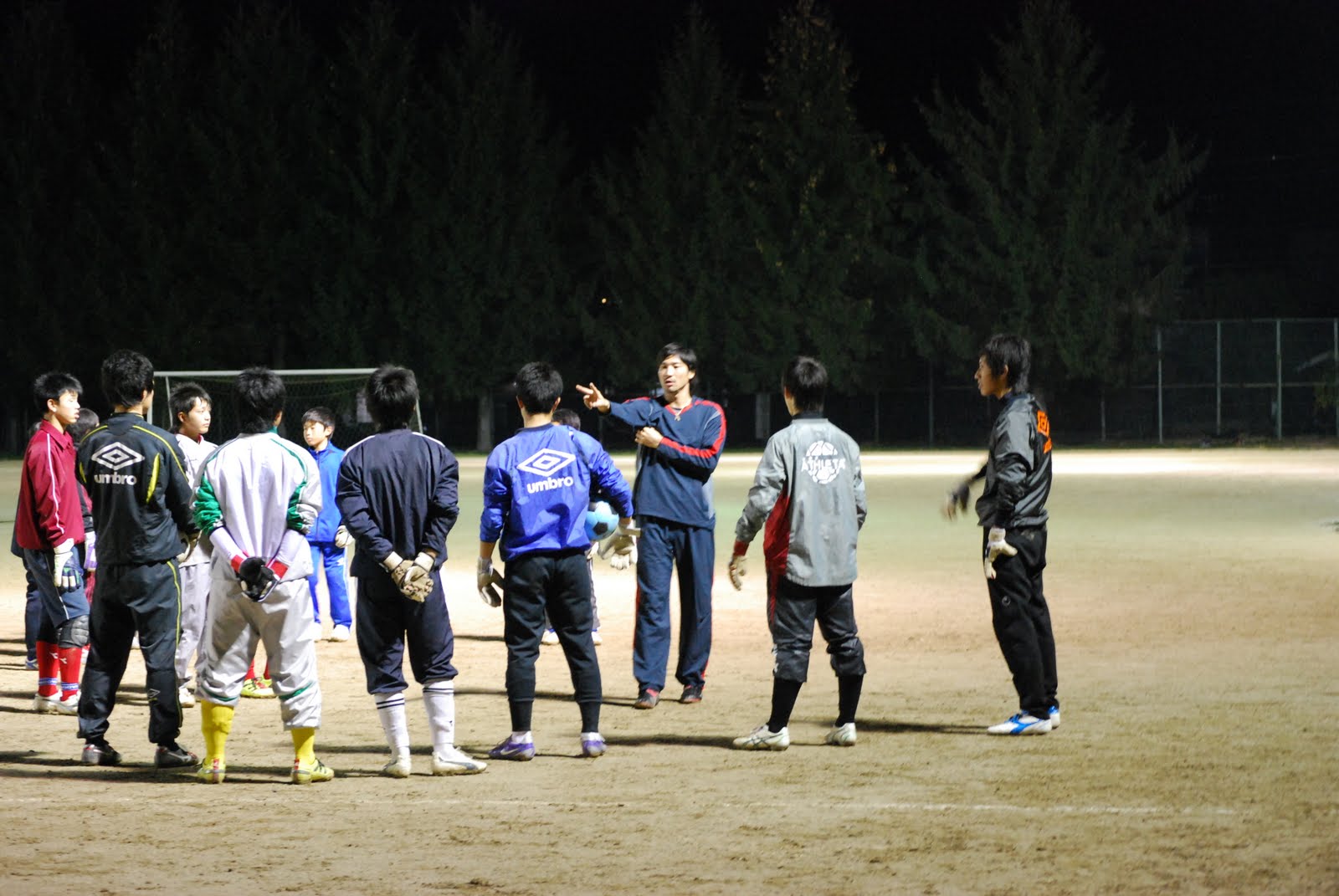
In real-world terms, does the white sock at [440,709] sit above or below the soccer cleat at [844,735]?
above

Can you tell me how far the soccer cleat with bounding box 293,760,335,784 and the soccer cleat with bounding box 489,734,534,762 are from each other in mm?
805

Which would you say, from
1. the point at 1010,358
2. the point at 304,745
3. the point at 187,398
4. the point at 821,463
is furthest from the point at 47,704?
the point at 1010,358

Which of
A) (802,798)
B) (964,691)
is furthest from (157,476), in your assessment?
(964,691)

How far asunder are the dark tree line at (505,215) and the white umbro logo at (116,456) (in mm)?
42558

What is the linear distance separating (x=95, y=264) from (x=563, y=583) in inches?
1770

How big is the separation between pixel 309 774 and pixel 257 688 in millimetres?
2486

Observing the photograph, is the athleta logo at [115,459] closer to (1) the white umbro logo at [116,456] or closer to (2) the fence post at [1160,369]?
(1) the white umbro logo at [116,456]

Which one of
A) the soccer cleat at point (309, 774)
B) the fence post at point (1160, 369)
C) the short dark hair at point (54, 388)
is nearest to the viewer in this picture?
the soccer cleat at point (309, 774)

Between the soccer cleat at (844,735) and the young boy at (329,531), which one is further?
the young boy at (329,531)

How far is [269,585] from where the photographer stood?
646 cm

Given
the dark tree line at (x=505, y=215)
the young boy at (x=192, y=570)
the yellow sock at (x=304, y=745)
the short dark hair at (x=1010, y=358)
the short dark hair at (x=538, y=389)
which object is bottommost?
the yellow sock at (x=304, y=745)

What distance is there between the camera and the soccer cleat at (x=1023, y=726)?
757cm

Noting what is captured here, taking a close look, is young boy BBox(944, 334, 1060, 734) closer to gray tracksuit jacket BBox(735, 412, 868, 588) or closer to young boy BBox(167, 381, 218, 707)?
gray tracksuit jacket BBox(735, 412, 868, 588)

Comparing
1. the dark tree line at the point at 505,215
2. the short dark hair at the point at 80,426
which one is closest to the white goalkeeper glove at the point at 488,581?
the short dark hair at the point at 80,426
